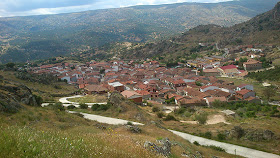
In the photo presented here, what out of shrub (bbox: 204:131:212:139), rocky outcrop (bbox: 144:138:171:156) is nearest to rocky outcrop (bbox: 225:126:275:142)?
shrub (bbox: 204:131:212:139)

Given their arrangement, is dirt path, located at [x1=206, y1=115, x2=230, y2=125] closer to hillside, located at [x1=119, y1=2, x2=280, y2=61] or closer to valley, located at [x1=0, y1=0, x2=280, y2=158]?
valley, located at [x1=0, y1=0, x2=280, y2=158]

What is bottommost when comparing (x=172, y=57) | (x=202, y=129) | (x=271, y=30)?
(x=172, y=57)

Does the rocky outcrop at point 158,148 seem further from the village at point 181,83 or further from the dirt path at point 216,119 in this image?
the village at point 181,83

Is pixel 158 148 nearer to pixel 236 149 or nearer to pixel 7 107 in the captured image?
pixel 7 107

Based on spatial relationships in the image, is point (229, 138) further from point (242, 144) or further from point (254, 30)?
point (254, 30)

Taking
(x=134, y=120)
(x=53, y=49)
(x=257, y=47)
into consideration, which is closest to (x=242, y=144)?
(x=134, y=120)

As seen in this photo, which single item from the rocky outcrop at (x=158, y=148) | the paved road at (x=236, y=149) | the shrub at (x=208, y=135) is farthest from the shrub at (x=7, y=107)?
the shrub at (x=208, y=135)
